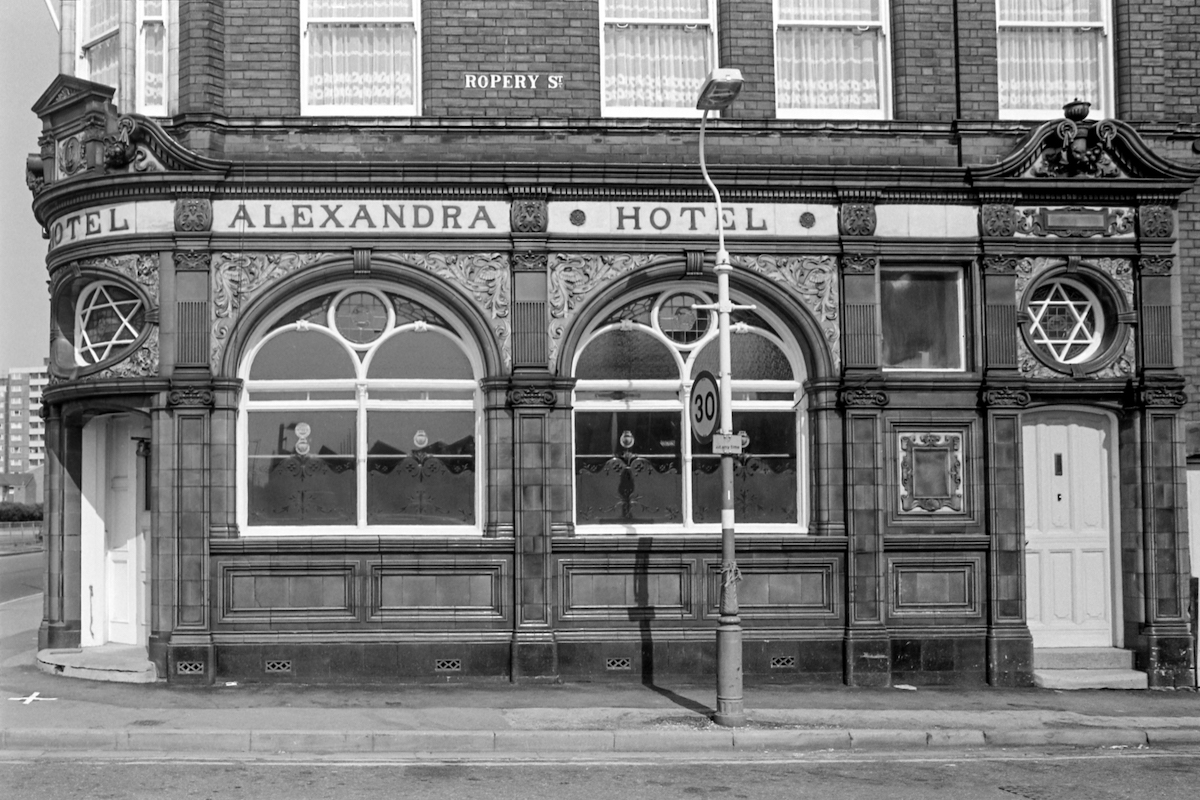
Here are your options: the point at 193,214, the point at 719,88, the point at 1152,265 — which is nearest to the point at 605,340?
the point at 719,88

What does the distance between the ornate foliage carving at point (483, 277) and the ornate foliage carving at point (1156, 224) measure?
7486mm

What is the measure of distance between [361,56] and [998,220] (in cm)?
768

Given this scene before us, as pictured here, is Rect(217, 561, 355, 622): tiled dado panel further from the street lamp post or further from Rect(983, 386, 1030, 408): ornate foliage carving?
Rect(983, 386, 1030, 408): ornate foliage carving

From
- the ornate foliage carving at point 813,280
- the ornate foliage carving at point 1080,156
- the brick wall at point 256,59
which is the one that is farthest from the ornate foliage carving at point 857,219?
the brick wall at point 256,59

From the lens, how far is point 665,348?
15.3 metres

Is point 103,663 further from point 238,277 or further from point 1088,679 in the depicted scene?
point 1088,679

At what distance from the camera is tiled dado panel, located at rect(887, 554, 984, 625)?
15023 mm

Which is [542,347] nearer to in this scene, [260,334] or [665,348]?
[665,348]

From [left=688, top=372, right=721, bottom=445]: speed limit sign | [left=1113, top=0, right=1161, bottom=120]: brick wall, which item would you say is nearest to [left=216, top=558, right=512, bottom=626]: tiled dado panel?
[left=688, top=372, right=721, bottom=445]: speed limit sign

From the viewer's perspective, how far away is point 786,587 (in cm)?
1494

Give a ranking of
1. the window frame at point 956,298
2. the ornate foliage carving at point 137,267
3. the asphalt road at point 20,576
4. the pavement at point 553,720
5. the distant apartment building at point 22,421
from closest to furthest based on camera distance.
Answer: the pavement at point 553,720 → the ornate foliage carving at point 137,267 → the window frame at point 956,298 → the asphalt road at point 20,576 → the distant apartment building at point 22,421

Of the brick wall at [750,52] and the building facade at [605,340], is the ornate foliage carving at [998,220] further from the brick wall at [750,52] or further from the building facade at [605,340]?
the brick wall at [750,52]

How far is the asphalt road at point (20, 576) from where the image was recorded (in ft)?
90.4

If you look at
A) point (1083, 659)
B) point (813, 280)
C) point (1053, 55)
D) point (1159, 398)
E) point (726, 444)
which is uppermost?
point (1053, 55)
